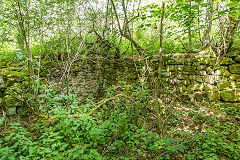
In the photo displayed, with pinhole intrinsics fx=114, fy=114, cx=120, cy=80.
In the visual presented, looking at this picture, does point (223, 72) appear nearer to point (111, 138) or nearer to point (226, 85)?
point (226, 85)

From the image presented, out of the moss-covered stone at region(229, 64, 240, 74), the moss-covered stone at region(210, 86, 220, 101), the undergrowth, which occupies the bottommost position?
the undergrowth

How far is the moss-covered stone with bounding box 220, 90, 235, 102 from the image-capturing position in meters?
3.21

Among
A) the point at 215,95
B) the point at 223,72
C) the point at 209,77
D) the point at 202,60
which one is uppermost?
the point at 202,60

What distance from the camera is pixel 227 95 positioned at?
10.7 ft

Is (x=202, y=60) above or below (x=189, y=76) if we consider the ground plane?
above

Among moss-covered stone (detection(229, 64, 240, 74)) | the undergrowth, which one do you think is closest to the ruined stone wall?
moss-covered stone (detection(229, 64, 240, 74))

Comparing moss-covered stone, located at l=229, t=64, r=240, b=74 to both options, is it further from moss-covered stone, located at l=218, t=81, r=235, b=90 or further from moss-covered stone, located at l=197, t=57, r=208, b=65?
moss-covered stone, located at l=197, t=57, r=208, b=65

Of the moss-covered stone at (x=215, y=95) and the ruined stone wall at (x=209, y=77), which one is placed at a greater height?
the ruined stone wall at (x=209, y=77)

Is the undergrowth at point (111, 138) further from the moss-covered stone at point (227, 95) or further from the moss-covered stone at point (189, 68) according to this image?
the moss-covered stone at point (189, 68)

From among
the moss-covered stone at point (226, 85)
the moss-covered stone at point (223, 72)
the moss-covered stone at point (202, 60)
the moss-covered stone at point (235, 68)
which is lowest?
the moss-covered stone at point (226, 85)

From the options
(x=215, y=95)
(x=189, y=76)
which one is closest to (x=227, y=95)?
(x=215, y=95)

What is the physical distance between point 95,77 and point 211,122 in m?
3.93

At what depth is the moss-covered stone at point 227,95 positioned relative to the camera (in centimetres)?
321

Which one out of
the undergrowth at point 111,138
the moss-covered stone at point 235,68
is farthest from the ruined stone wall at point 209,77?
the undergrowth at point 111,138
